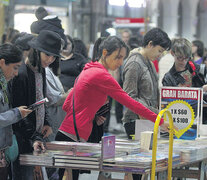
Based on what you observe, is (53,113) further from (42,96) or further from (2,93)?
(2,93)

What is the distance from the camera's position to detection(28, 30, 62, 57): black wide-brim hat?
14.9 ft

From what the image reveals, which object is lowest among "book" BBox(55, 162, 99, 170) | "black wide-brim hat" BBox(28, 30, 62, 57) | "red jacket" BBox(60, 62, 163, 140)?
"book" BBox(55, 162, 99, 170)

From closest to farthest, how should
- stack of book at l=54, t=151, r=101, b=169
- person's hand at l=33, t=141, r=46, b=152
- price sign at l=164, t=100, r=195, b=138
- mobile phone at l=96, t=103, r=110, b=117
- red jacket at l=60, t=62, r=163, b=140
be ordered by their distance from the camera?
stack of book at l=54, t=151, r=101, b=169
person's hand at l=33, t=141, r=46, b=152
red jacket at l=60, t=62, r=163, b=140
mobile phone at l=96, t=103, r=110, b=117
price sign at l=164, t=100, r=195, b=138

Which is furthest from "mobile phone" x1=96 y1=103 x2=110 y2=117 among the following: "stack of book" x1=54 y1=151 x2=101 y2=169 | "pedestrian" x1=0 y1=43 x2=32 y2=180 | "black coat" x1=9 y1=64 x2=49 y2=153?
"pedestrian" x1=0 y1=43 x2=32 y2=180

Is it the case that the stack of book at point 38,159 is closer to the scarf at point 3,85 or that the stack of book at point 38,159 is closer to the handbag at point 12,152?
the handbag at point 12,152

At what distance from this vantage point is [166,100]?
5434 millimetres

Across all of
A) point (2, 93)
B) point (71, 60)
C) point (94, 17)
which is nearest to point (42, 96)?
point (2, 93)

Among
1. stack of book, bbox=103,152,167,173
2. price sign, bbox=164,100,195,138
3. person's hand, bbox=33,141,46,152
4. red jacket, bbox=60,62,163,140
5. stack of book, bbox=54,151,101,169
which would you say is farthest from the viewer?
price sign, bbox=164,100,195,138

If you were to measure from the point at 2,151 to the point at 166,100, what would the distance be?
1.88 meters

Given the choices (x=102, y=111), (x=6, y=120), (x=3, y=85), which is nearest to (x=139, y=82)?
(x=102, y=111)

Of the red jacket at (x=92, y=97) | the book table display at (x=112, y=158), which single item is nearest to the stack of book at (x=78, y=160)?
the book table display at (x=112, y=158)

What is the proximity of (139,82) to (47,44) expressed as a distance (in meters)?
1.27

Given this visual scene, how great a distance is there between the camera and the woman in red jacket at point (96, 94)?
461 cm

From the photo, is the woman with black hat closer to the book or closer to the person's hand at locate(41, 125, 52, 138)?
the person's hand at locate(41, 125, 52, 138)
